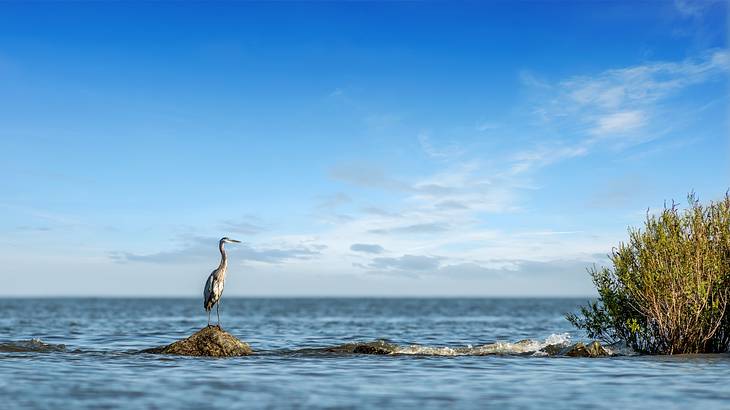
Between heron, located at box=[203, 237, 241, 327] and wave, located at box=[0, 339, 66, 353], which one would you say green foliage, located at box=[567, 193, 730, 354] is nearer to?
heron, located at box=[203, 237, 241, 327]

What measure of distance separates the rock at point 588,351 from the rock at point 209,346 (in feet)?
40.6

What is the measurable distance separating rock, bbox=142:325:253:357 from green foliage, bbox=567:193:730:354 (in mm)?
13989

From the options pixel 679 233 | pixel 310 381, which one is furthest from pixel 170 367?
pixel 679 233

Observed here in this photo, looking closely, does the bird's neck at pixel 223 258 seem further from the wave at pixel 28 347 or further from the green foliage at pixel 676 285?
the green foliage at pixel 676 285

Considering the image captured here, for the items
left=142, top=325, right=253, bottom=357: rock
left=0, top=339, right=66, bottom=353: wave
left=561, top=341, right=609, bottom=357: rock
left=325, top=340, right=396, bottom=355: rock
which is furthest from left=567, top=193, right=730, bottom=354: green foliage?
left=0, top=339, right=66, bottom=353: wave

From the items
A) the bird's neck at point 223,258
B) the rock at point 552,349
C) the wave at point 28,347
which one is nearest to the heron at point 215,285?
the bird's neck at point 223,258

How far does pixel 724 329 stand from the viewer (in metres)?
26.9

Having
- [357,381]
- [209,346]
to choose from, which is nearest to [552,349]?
[357,381]

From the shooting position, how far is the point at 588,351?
2844 centimetres

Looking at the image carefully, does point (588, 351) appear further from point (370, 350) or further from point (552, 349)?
point (370, 350)

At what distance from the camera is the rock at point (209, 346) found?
2753cm

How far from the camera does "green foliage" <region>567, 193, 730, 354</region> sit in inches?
1035

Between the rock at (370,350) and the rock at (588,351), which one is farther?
the rock at (370,350)

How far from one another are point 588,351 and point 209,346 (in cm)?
1416
